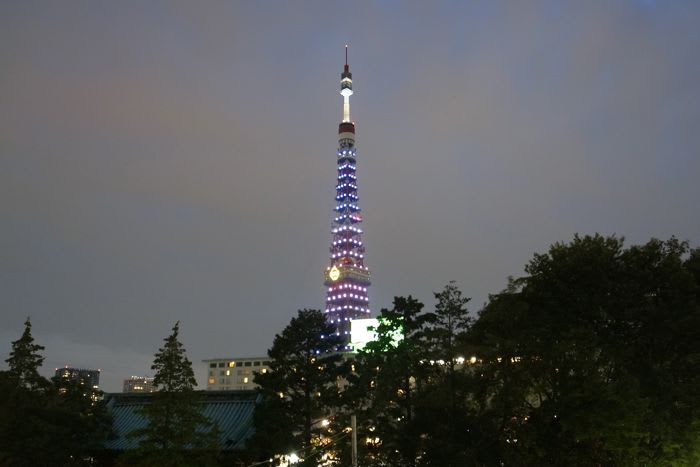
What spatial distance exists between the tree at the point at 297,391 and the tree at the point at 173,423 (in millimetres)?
3845

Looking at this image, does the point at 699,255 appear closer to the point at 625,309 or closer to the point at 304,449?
the point at 625,309

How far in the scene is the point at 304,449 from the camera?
1405 inches

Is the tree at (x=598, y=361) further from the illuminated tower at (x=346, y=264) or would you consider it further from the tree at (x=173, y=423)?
the illuminated tower at (x=346, y=264)

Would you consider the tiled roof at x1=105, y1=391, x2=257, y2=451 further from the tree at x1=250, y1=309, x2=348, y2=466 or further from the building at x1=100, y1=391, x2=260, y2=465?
the tree at x1=250, y1=309, x2=348, y2=466

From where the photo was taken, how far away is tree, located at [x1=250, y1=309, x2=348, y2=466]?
37125mm

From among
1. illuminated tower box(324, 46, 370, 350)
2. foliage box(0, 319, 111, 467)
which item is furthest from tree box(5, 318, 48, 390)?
illuminated tower box(324, 46, 370, 350)

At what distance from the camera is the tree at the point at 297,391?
1462 inches

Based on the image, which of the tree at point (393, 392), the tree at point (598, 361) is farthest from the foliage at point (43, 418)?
the tree at point (598, 361)

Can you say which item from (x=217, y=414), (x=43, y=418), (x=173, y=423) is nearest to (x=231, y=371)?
(x=217, y=414)

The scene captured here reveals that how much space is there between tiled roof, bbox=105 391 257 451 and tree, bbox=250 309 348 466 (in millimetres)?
3169

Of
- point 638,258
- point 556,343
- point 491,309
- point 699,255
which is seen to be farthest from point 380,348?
point 699,255

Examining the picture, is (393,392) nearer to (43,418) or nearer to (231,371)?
(43,418)

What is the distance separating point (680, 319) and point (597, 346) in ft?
15.0

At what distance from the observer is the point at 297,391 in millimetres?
40125
